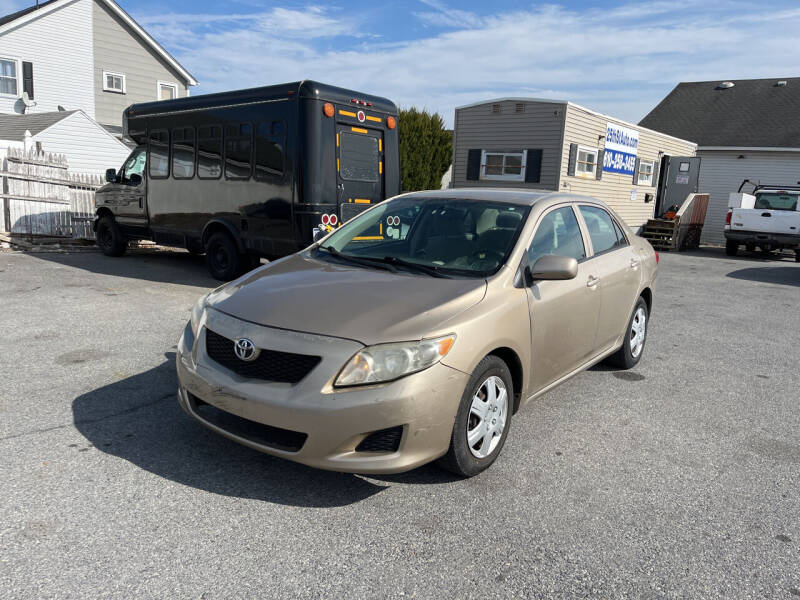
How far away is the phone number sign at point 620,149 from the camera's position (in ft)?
60.2

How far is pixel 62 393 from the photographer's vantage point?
439 cm

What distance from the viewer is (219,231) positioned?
9.52 meters

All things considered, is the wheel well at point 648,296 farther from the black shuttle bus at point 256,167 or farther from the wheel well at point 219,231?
the wheel well at point 219,231

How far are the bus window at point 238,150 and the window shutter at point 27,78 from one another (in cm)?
1894

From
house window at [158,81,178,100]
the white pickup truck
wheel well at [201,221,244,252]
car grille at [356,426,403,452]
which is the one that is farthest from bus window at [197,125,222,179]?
house window at [158,81,178,100]

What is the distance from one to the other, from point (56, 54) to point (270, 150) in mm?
20665

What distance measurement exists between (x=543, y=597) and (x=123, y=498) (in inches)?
81.6

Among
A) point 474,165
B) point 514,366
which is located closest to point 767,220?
point 474,165

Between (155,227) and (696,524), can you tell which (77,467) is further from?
(155,227)

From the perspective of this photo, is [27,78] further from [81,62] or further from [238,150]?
[238,150]

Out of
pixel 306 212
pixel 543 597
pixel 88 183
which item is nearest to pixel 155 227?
pixel 306 212

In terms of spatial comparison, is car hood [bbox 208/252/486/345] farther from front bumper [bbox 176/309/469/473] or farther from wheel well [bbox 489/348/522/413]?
wheel well [bbox 489/348/522/413]

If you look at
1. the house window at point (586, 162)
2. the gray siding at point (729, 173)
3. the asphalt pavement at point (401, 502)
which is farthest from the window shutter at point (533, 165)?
the gray siding at point (729, 173)

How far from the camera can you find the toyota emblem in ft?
10.2
